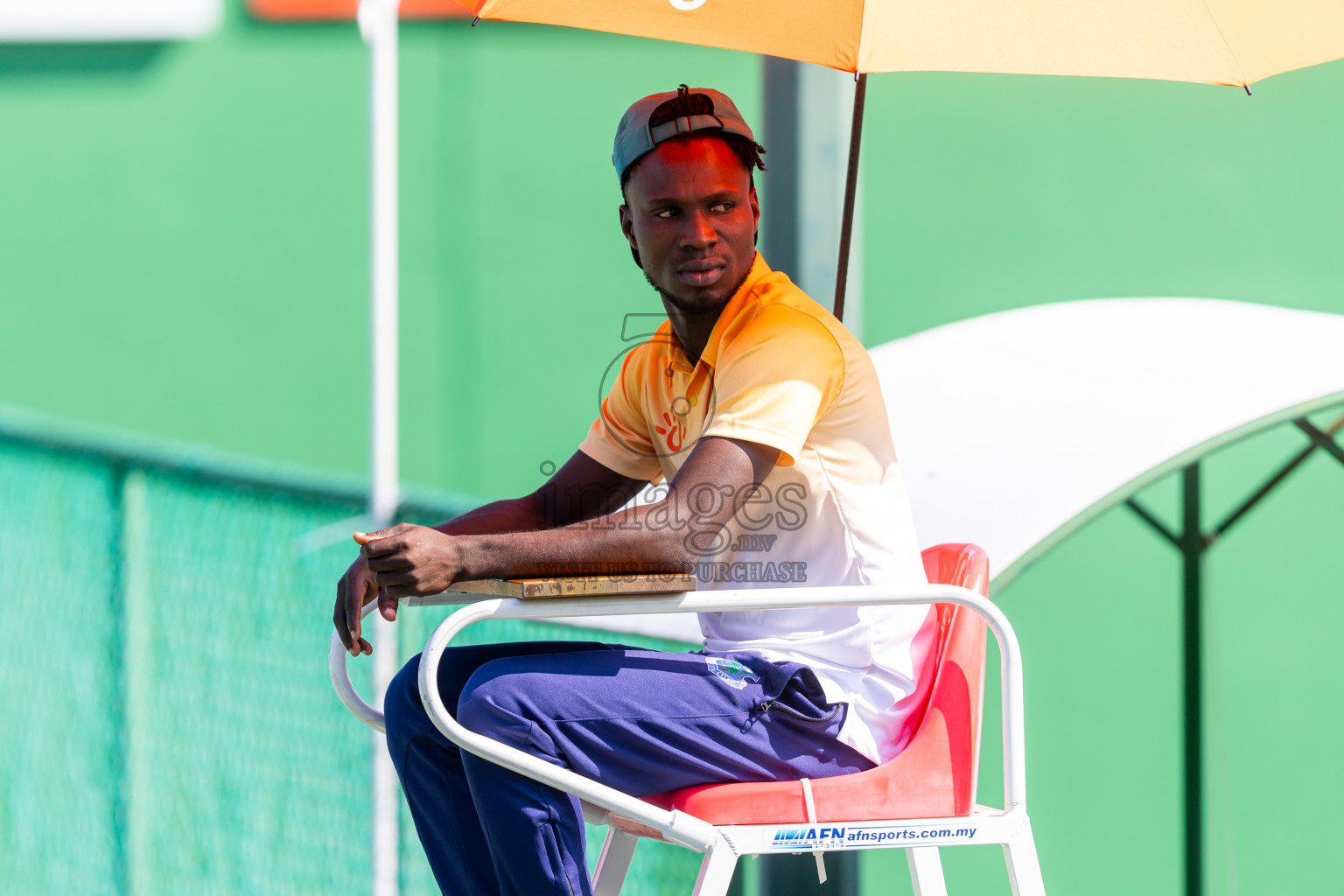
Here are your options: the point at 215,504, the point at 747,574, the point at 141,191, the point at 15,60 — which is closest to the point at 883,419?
the point at 747,574

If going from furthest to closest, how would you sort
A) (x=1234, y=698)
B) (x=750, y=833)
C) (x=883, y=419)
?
(x=1234, y=698)
(x=883, y=419)
(x=750, y=833)

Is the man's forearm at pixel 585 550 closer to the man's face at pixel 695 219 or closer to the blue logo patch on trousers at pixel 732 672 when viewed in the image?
the blue logo patch on trousers at pixel 732 672

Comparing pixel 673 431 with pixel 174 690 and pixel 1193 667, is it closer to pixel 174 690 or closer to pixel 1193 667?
pixel 1193 667

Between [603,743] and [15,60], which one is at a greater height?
[15,60]

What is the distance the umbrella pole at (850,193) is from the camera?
2252 mm

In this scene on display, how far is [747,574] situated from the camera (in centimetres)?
178

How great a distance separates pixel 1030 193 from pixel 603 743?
3.23 m

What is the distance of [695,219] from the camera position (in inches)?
69.7

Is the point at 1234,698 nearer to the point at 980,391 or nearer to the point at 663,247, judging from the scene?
the point at 980,391

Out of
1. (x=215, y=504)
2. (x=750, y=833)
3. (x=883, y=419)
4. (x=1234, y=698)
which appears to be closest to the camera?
(x=750, y=833)

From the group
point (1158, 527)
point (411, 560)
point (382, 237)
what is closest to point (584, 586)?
point (411, 560)

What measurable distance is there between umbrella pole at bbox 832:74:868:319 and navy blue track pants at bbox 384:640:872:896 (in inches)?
33.8

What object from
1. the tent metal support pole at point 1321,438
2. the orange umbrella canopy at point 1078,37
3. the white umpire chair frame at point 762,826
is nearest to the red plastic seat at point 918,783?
the white umpire chair frame at point 762,826

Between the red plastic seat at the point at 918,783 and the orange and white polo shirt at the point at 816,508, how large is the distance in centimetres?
5
